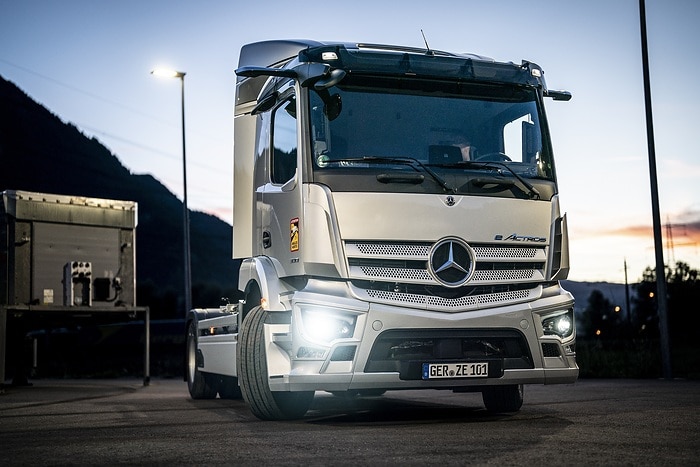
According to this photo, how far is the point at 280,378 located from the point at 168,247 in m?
169

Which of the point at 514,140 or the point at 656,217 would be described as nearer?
the point at 514,140

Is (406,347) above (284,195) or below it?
below

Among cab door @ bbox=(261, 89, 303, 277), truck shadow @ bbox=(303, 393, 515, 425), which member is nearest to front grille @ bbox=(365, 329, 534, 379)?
truck shadow @ bbox=(303, 393, 515, 425)

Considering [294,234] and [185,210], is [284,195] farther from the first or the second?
[185,210]

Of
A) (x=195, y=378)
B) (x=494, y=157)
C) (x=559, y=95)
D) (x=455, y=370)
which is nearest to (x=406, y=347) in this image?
(x=455, y=370)

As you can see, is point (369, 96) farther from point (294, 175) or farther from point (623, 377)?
point (623, 377)

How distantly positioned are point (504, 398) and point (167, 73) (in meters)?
20.5

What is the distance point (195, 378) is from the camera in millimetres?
14227

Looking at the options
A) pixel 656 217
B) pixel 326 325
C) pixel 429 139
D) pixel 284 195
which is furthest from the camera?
pixel 656 217

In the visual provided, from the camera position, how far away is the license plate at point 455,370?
29.5 ft

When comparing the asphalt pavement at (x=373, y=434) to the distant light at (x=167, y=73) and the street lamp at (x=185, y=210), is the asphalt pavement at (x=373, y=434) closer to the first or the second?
the street lamp at (x=185, y=210)

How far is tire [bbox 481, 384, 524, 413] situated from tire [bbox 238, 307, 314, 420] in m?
2.15

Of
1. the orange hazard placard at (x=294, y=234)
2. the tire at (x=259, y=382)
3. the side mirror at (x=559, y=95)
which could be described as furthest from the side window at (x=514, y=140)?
the tire at (x=259, y=382)

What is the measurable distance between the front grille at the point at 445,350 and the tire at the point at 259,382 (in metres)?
1.08
